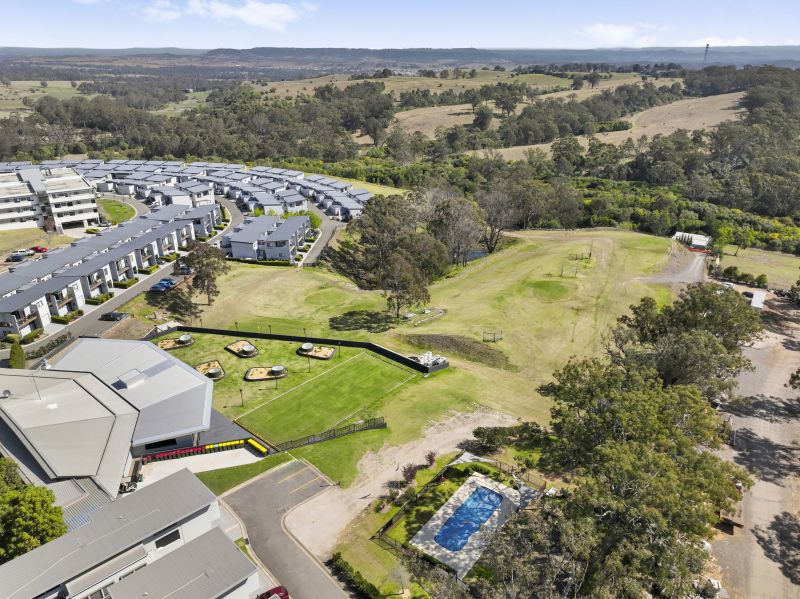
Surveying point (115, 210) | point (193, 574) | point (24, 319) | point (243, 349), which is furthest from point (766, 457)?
point (115, 210)

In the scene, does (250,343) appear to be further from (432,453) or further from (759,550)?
(759,550)

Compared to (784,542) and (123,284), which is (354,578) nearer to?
(784,542)

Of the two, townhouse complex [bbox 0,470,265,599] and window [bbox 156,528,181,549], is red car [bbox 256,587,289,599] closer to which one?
townhouse complex [bbox 0,470,265,599]

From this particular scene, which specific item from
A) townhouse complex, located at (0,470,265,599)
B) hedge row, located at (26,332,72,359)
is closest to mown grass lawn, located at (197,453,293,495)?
townhouse complex, located at (0,470,265,599)

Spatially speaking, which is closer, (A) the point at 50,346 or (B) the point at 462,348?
(A) the point at 50,346

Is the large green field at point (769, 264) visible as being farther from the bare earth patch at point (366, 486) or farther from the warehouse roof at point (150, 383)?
the warehouse roof at point (150, 383)

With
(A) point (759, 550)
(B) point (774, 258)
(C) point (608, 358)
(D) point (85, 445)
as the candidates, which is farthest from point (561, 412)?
(B) point (774, 258)

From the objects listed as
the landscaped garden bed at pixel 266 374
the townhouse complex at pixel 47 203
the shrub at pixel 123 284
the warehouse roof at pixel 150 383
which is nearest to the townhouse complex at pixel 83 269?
the shrub at pixel 123 284
